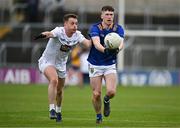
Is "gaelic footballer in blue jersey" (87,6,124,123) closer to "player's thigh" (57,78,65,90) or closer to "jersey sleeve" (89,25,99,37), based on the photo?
"jersey sleeve" (89,25,99,37)

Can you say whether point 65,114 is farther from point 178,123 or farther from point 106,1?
point 106,1

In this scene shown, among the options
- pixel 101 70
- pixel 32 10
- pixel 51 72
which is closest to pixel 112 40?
pixel 101 70

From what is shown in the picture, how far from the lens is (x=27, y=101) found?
85.5 feet

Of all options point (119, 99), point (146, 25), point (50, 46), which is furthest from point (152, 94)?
point (50, 46)

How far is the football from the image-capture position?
1652cm

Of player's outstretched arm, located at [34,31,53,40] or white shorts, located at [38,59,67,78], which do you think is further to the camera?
white shorts, located at [38,59,67,78]

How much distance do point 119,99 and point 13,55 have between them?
524 inches

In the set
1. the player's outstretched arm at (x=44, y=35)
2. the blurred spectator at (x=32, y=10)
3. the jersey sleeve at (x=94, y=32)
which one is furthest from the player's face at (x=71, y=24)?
the blurred spectator at (x=32, y=10)

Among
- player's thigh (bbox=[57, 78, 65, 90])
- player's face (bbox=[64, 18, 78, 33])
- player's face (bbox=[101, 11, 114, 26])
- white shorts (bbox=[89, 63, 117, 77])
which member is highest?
player's face (bbox=[101, 11, 114, 26])

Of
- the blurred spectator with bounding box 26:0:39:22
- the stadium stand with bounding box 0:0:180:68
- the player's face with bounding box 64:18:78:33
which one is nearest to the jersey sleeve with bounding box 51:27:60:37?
the player's face with bounding box 64:18:78:33

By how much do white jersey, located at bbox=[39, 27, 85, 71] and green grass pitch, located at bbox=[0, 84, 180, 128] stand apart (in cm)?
137

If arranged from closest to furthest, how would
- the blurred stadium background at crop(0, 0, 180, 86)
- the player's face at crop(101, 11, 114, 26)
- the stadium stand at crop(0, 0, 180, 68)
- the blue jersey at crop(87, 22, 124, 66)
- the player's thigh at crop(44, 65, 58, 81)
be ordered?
the player's face at crop(101, 11, 114, 26)
the blue jersey at crop(87, 22, 124, 66)
the player's thigh at crop(44, 65, 58, 81)
the blurred stadium background at crop(0, 0, 180, 86)
the stadium stand at crop(0, 0, 180, 68)

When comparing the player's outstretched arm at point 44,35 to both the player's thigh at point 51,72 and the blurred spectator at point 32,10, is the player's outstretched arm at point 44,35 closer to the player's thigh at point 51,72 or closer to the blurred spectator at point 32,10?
the player's thigh at point 51,72

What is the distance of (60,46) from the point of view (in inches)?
698
